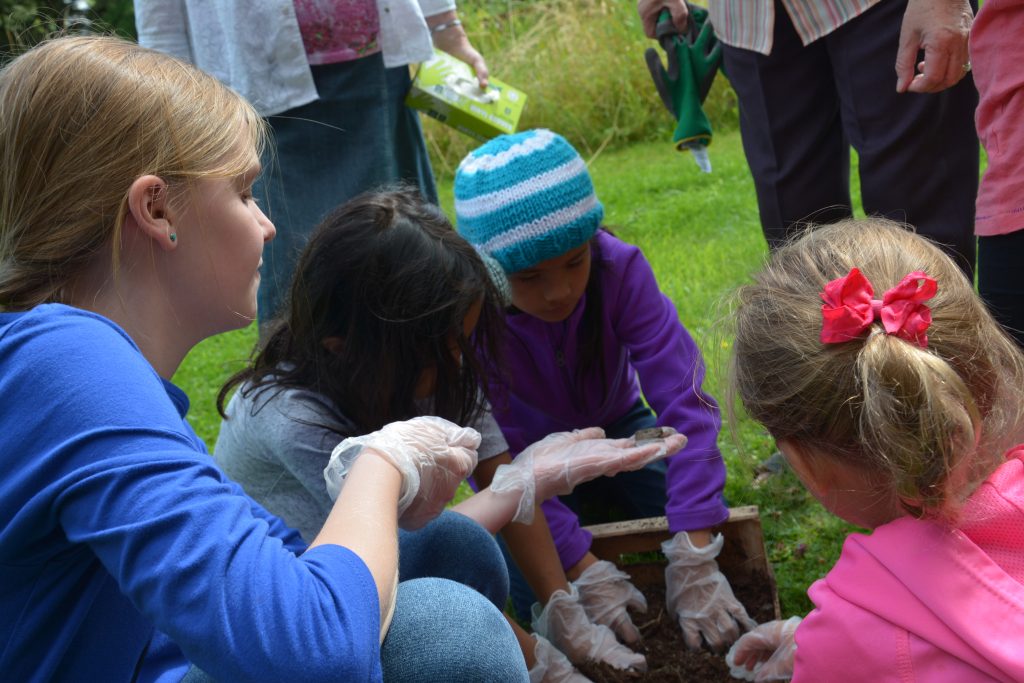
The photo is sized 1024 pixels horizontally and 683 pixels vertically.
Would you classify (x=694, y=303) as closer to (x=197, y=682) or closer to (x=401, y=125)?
(x=401, y=125)

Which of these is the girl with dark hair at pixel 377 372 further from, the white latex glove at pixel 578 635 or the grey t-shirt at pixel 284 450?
the white latex glove at pixel 578 635

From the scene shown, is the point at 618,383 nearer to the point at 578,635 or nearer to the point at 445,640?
the point at 578,635

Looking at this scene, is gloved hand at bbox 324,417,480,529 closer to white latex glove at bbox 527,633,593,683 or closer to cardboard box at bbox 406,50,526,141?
white latex glove at bbox 527,633,593,683

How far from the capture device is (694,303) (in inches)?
145

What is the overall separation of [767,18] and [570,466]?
1.09 metres

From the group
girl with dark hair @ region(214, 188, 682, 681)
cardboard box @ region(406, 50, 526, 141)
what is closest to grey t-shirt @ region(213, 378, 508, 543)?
girl with dark hair @ region(214, 188, 682, 681)

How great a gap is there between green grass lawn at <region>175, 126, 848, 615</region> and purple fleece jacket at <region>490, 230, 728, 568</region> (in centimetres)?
10

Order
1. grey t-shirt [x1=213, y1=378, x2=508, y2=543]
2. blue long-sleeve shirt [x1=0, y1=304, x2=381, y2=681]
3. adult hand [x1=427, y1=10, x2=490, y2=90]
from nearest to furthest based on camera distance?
blue long-sleeve shirt [x1=0, y1=304, x2=381, y2=681]
grey t-shirt [x1=213, y1=378, x2=508, y2=543]
adult hand [x1=427, y1=10, x2=490, y2=90]

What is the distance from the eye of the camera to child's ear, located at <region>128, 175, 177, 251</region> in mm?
1270

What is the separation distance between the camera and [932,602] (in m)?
1.15

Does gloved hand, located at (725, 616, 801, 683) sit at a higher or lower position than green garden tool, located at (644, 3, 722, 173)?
lower

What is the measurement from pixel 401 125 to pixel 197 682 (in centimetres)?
184

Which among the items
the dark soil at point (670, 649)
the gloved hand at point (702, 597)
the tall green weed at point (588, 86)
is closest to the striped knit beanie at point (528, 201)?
the gloved hand at point (702, 597)

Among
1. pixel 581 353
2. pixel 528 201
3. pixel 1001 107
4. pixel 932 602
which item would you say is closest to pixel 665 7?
pixel 528 201
